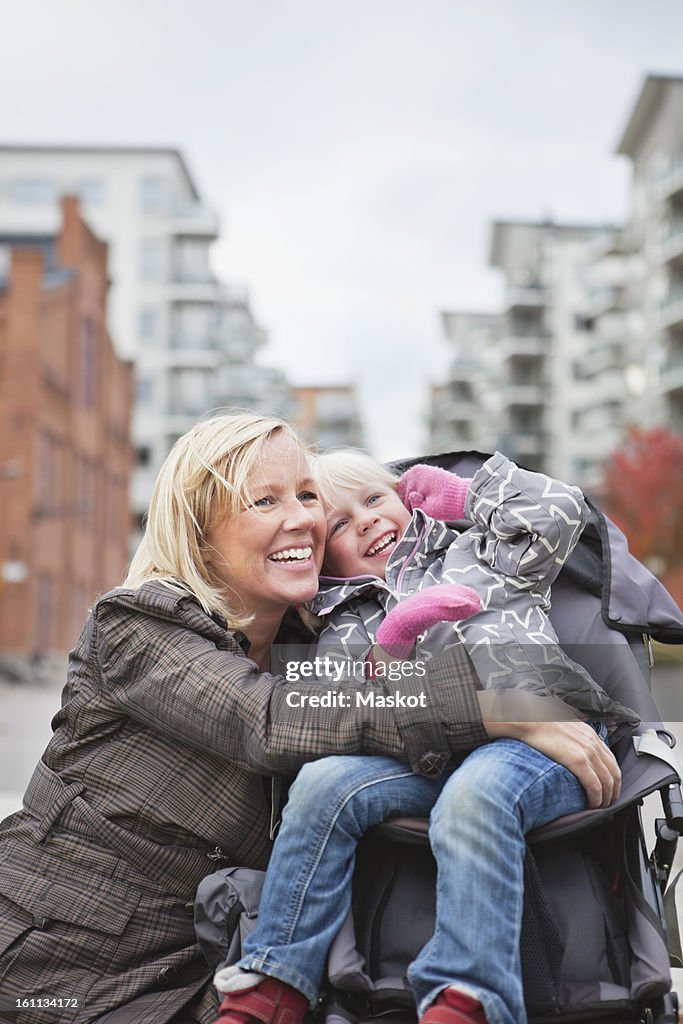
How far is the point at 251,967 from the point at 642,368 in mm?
44545

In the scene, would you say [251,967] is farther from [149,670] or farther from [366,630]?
[366,630]

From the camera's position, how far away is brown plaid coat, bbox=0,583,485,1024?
6.77 ft

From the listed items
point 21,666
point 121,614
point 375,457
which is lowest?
point 21,666

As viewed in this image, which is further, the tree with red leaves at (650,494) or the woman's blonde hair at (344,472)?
the tree with red leaves at (650,494)

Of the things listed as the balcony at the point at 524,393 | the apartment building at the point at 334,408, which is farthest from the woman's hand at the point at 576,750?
the apartment building at the point at 334,408

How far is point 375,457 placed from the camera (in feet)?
9.11

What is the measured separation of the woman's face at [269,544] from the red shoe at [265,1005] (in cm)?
69

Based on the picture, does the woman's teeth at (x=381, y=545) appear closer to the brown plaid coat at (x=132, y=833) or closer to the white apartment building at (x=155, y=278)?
the brown plaid coat at (x=132, y=833)

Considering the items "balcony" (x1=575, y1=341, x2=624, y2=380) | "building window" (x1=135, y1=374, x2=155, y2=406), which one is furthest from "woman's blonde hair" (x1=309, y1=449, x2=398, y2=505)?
"balcony" (x1=575, y1=341, x2=624, y2=380)

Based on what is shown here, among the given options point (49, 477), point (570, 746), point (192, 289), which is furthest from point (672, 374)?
point (570, 746)

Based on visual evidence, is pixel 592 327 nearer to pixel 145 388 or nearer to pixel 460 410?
pixel 460 410

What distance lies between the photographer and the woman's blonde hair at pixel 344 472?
8.59 ft

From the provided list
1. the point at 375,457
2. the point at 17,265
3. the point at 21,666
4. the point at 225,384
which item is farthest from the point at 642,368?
the point at 375,457

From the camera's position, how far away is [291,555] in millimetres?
2273
